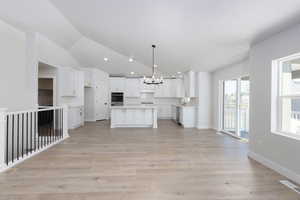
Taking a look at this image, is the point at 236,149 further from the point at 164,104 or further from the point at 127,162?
the point at 164,104

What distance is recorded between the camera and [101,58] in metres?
7.71

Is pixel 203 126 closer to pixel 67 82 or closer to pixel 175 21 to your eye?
pixel 175 21

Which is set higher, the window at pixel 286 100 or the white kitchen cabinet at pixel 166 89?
the white kitchen cabinet at pixel 166 89

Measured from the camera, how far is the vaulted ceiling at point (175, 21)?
2270 millimetres

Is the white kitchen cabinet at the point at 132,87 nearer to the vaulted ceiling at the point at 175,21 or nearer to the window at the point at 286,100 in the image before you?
A: the vaulted ceiling at the point at 175,21

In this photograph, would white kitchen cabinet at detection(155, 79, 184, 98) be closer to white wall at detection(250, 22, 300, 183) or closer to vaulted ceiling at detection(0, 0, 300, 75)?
vaulted ceiling at detection(0, 0, 300, 75)

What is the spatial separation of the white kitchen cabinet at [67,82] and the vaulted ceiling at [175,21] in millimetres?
1215

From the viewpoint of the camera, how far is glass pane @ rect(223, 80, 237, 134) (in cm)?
557

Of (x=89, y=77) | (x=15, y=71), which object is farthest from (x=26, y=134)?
(x=89, y=77)

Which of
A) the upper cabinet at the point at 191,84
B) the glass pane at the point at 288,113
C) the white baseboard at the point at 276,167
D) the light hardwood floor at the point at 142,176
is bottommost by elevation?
the light hardwood floor at the point at 142,176

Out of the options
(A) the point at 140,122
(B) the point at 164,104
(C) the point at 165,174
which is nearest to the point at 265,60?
(C) the point at 165,174

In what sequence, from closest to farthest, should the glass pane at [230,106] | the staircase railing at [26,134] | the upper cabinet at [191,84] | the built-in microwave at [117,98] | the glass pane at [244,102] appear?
the staircase railing at [26,134], the glass pane at [244,102], the glass pane at [230,106], the upper cabinet at [191,84], the built-in microwave at [117,98]

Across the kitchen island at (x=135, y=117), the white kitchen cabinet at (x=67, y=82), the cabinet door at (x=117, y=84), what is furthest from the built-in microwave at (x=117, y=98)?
the white kitchen cabinet at (x=67, y=82)

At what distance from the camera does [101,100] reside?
9.11 meters
